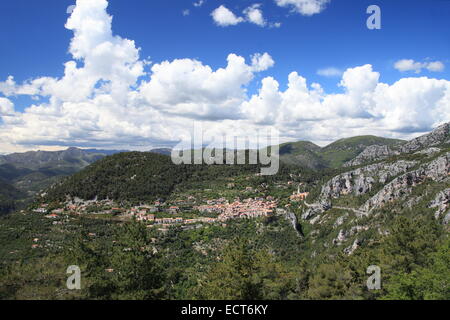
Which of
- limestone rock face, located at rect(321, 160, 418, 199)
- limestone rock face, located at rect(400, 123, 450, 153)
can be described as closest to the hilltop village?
limestone rock face, located at rect(321, 160, 418, 199)

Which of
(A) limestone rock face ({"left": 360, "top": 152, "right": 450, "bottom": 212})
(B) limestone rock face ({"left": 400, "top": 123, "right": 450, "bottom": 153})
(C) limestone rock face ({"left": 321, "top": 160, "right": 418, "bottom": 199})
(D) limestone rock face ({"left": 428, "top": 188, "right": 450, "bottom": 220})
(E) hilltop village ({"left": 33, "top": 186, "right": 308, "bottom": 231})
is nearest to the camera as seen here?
(D) limestone rock face ({"left": 428, "top": 188, "right": 450, "bottom": 220})

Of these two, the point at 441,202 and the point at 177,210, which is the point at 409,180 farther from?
the point at 177,210

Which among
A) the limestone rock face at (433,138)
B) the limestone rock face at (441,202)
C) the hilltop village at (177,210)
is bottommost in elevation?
the hilltop village at (177,210)

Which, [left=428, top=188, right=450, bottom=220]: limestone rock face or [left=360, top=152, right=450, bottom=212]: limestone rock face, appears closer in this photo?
[left=428, top=188, right=450, bottom=220]: limestone rock face

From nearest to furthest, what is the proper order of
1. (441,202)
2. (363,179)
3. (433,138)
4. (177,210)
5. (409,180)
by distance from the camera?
(441,202), (409,180), (363,179), (177,210), (433,138)

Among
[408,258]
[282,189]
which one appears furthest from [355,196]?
[408,258]

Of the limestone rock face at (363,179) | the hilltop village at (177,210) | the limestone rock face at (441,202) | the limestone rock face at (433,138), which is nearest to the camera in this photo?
the limestone rock face at (441,202)

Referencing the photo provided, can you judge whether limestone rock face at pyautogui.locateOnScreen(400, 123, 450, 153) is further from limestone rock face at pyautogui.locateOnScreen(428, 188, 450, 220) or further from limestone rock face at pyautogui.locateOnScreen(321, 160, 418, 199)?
limestone rock face at pyautogui.locateOnScreen(428, 188, 450, 220)

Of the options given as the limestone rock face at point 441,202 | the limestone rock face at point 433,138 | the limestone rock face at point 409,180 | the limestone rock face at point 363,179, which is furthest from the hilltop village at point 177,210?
the limestone rock face at point 433,138

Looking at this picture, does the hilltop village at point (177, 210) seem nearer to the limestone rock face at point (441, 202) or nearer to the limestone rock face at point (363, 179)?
the limestone rock face at point (363, 179)

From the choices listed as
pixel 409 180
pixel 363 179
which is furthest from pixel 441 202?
pixel 363 179
